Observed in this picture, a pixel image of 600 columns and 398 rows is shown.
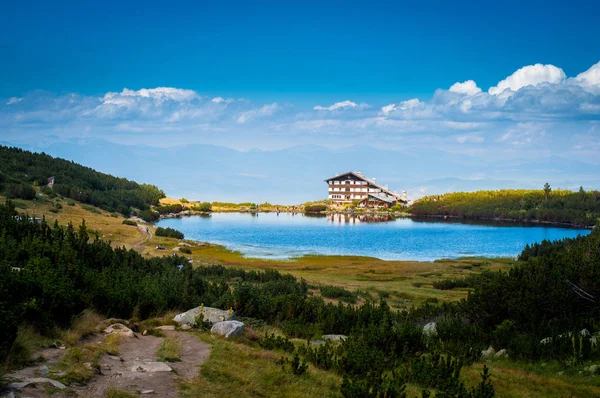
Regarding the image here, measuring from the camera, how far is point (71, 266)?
1385 centimetres

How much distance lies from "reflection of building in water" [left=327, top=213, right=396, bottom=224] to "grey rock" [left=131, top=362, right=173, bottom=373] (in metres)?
77.6

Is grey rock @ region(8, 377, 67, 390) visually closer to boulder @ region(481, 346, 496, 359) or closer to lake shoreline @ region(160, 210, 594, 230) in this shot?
boulder @ region(481, 346, 496, 359)

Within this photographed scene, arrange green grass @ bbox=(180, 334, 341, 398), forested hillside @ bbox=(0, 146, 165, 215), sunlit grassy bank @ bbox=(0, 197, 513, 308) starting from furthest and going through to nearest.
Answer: forested hillside @ bbox=(0, 146, 165, 215) → sunlit grassy bank @ bbox=(0, 197, 513, 308) → green grass @ bbox=(180, 334, 341, 398)

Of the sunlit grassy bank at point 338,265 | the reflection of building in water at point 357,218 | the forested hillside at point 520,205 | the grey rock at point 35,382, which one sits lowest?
the sunlit grassy bank at point 338,265

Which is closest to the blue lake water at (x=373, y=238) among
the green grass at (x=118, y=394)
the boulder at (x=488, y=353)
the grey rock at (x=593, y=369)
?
the boulder at (x=488, y=353)

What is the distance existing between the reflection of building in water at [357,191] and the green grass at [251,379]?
106 metres

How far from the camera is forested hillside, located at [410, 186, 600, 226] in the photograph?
282 ft

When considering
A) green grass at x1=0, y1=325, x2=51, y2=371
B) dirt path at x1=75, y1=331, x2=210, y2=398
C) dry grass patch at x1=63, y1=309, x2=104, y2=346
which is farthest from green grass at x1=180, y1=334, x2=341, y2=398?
dry grass patch at x1=63, y1=309, x2=104, y2=346

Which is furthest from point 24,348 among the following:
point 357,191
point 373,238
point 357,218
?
point 357,191

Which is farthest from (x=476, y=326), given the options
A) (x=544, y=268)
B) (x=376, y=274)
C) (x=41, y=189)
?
(x=41, y=189)

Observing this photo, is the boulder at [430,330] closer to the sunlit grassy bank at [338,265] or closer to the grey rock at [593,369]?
the grey rock at [593,369]

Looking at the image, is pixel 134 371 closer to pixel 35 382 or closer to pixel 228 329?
pixel 35 382

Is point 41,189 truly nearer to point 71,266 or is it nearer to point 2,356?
point 71,266

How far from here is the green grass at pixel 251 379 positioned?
27.8 feet
